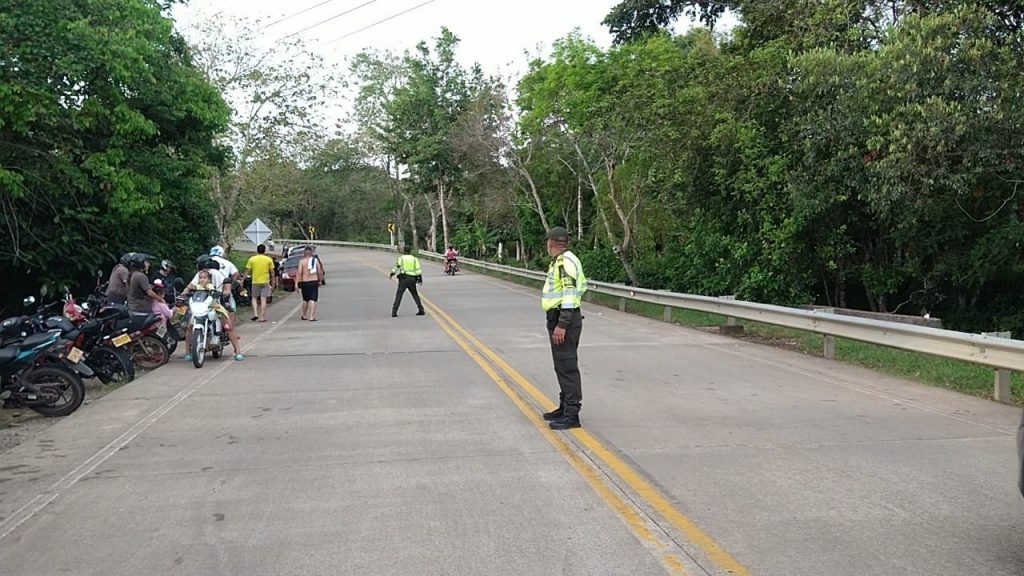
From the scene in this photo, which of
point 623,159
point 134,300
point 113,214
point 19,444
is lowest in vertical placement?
point 19,444

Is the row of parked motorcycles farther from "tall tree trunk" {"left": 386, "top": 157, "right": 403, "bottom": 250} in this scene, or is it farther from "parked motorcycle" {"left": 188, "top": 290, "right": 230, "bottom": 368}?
"tall tree trunk" {"left": 386, "top": 157, "right": 403, "bottom": 250}

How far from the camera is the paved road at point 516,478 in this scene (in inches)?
181

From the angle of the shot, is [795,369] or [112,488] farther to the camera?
[795,369]

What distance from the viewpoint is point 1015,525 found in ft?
16.1

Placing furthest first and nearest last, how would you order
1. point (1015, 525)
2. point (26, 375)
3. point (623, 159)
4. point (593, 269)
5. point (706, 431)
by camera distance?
point (593, 269), point (623, 159), point (26, 375), point (706, 431), point (1015, 525)

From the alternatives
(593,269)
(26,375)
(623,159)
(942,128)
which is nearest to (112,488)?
(26,375)

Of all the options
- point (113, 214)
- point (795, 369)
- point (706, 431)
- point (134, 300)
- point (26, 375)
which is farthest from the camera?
point (113, 214)

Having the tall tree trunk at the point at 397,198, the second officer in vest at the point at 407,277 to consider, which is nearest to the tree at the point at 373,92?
the tall tree trunk at the point at 397,198

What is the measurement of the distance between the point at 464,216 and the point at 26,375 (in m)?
53.5

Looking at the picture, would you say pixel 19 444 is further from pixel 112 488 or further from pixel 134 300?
pixel 134 300

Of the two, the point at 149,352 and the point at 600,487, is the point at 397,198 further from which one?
the point at 600,487

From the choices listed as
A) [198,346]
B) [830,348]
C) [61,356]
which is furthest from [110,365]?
[830,348]

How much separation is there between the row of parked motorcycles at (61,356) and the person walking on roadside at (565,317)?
202 inches

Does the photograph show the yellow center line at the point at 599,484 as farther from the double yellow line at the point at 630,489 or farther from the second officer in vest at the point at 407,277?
the second officer in vest at the point at 407,277
